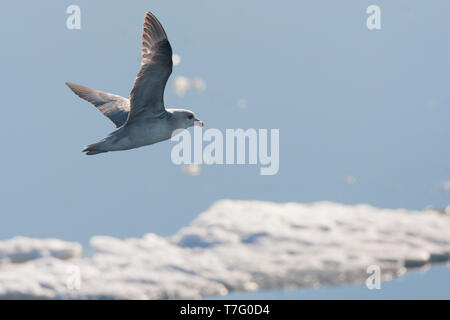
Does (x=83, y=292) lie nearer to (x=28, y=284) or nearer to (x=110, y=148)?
(x=28, y=284)

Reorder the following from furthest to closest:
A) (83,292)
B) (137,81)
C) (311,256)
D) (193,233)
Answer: (193,233) < (311,256) < (83,292) < (137,81)

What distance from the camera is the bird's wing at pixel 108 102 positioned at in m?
11.0

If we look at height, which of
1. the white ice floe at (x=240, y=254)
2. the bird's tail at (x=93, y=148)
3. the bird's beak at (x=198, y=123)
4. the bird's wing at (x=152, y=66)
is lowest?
the white ice floe at (x=240, y=254)

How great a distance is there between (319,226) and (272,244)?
127 centimetres

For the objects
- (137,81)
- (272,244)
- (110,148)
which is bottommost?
(272,244)

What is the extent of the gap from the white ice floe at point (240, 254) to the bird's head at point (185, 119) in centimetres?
325

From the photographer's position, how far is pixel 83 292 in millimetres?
12008

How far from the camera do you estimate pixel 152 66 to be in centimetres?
948

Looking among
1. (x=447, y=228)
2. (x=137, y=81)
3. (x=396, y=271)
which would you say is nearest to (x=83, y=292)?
(x=137, y=81)

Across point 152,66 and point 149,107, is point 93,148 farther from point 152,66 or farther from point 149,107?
point 152,66

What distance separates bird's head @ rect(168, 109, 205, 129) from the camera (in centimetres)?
1013

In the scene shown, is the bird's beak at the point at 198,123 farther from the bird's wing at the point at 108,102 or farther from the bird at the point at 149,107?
the bird's wing at the point at 108,102

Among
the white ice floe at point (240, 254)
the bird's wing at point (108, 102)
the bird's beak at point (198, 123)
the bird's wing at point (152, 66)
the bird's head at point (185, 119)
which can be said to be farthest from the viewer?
the white ice floe at point (240, 254)

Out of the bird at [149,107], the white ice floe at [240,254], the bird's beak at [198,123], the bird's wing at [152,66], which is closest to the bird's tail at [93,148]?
the bird at [149,107]
